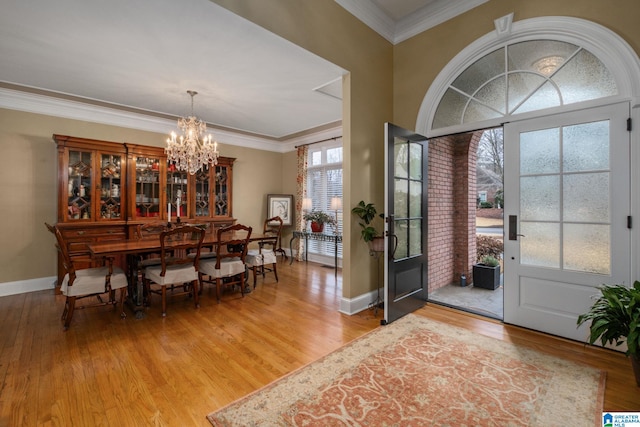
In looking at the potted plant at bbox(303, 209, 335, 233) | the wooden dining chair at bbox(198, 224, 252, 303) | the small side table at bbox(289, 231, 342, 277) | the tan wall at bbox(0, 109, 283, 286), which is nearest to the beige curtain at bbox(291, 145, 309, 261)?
A: the small side table at bbox(289, 231, 342, 277)

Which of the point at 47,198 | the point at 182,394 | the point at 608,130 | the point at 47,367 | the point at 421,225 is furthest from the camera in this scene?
the point at 47,198

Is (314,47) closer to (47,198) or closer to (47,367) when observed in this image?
(47,367)

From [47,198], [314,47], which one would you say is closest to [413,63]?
[314,47]

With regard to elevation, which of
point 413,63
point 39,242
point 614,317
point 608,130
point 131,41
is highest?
point 413,63

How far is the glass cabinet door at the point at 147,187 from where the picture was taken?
499 cm

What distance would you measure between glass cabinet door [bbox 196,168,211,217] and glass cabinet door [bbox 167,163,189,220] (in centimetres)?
24

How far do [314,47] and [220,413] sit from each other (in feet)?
10.7

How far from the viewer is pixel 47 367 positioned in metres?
2.22

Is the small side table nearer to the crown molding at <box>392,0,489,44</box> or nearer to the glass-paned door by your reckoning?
the glass-paned door

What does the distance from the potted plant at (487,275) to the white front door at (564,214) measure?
1.68 m

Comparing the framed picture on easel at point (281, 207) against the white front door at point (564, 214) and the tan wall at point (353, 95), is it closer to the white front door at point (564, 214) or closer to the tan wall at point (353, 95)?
the tan wall at point (353, 95)

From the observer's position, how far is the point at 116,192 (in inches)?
189

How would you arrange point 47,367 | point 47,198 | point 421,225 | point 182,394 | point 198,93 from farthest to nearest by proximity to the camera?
point 47,198, point 198,93, point 421,225, point 47,367, point 182,394

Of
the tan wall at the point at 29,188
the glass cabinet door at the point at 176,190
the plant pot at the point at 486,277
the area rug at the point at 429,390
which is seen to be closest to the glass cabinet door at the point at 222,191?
the glass cabinet door at the point at 176,190
